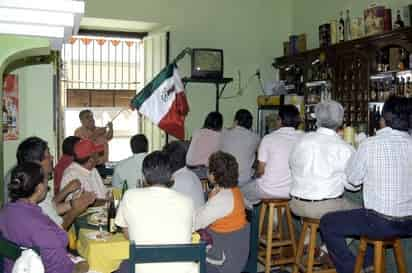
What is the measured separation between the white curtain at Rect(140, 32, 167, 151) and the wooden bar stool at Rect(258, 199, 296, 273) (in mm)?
2881

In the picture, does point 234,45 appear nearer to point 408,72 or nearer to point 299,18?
point 299,18

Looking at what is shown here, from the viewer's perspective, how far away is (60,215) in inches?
132

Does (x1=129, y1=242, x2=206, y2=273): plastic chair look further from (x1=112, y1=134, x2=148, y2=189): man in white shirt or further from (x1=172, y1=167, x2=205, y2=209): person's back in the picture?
(x1=112, y1=134, x2=148, y2=189): man in white shirt

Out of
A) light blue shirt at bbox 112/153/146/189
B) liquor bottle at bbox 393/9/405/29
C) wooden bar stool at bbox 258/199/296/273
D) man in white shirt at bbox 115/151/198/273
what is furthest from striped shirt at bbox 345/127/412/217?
liquor bottle at bbox 393/9/405/29

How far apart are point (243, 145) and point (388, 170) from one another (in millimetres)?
2205

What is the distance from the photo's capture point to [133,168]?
408 cm

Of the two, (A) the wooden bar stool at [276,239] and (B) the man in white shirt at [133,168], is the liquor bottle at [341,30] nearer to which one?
(A) the wooden bar stool at [276,239]

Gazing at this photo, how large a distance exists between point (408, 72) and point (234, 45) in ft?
9.87

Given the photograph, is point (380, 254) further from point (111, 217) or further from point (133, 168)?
point (133, 168)

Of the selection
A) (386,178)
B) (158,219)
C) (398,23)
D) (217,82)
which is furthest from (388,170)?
(217,82)

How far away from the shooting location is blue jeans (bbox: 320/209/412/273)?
9.56ft

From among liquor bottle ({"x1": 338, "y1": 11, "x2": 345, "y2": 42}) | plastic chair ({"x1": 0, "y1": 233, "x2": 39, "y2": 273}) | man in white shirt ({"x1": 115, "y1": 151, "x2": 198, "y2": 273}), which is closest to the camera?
plastic chair ({"x1": 0, "y1": 233, "x2": 39, "y2": 273})

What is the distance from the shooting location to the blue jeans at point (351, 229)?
2914 mm

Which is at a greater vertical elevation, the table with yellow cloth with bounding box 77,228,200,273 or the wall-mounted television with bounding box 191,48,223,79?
the wall-mounted television with bounding box 191,48,223,79
